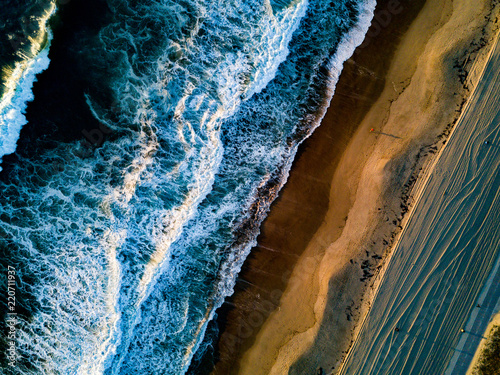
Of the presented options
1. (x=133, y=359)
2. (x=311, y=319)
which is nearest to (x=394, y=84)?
(x=311, y=319)

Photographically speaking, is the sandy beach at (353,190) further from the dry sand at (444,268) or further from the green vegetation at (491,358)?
the green vegetation at (491,358)

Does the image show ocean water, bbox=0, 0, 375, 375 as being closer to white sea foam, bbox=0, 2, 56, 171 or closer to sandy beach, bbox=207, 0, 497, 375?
white sea foam, bbox=0, 2, 56, 171

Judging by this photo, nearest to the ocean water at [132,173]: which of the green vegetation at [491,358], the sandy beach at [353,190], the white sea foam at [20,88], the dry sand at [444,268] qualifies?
the white sea foam at [20,88]

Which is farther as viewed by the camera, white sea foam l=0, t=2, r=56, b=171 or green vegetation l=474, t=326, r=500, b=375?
white sea foam l=0, t=2, r=56, b=171

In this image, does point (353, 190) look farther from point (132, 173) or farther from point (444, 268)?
point (132, 173)

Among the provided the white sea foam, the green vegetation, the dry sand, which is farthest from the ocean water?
the green vegetation

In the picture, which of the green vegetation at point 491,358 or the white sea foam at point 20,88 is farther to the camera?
the white sea foam at point 20,88
